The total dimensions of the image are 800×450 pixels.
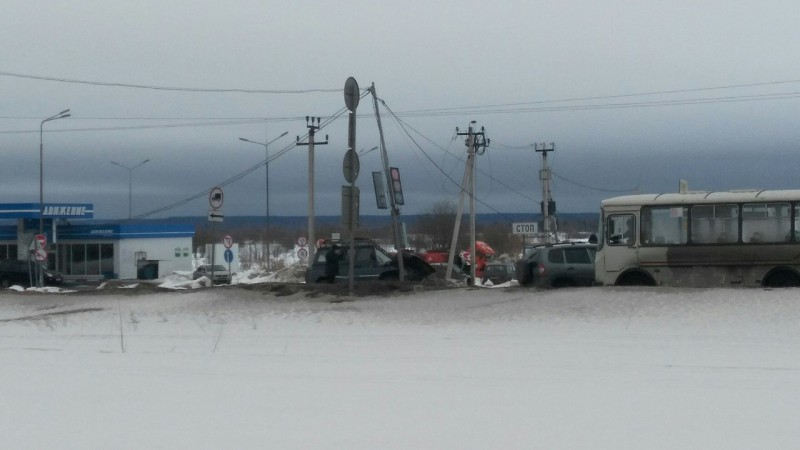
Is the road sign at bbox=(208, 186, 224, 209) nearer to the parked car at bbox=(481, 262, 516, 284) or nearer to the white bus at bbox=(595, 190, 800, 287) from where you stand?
the white bus at bbox=(595, 190, 800, 287)

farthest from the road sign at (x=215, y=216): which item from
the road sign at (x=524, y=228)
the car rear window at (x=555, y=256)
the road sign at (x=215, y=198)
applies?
the road sign at (x=524, y=228)

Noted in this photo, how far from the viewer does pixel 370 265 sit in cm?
2788

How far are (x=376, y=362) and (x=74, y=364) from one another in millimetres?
3938

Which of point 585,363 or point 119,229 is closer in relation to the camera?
point 585,363

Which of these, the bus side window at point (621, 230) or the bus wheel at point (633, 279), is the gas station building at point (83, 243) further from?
the bus wheel at point (633, 279)

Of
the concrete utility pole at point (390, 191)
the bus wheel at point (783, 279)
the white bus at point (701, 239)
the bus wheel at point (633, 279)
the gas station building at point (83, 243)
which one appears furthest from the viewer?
the gas station building at point (83, 243)

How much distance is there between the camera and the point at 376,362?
41.8ft

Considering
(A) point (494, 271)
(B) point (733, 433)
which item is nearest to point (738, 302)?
(B) point (733, 433)

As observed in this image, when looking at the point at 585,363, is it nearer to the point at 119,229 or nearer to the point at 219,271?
the point at 219,271

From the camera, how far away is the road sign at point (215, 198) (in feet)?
81.7

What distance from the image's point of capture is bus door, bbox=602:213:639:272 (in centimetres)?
2273

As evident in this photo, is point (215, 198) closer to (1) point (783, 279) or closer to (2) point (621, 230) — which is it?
(2) point (621, 230)

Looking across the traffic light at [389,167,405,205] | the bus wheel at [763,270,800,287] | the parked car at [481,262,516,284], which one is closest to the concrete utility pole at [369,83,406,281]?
the traffic light at [389,167,405,205]

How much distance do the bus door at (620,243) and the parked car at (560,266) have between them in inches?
101
